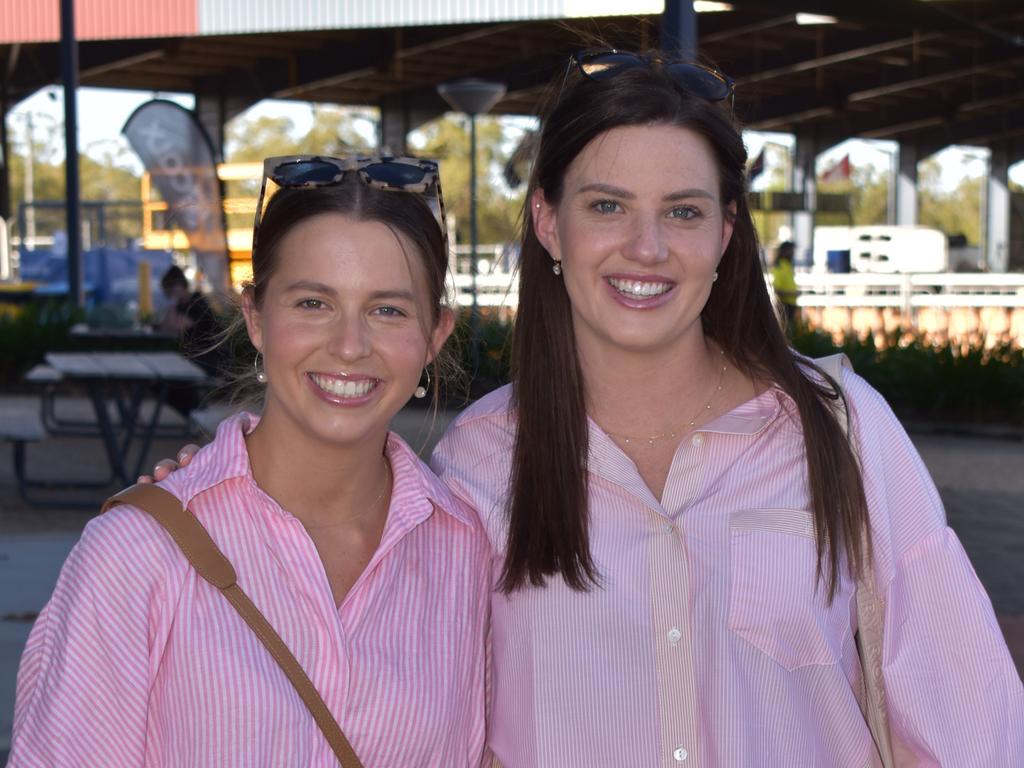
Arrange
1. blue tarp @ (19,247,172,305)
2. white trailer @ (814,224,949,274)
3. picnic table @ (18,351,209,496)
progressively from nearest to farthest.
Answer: picnic table @ (18,351,209,496) < blue tarp @ (19,247,172,305) < white trailer @ (814,224,949,274)

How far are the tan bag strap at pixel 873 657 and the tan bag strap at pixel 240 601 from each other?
815mm

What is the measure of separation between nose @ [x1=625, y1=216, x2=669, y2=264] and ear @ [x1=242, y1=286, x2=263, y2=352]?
0.62 metres

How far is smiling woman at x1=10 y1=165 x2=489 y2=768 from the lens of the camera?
1884 millimetres

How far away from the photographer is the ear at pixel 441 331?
233cm

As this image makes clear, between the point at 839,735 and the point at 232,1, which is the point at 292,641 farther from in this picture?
the point at 232,1

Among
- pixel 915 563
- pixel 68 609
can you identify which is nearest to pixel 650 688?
pixel 915 563

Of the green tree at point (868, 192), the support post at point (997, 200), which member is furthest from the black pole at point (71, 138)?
the green tree at point (868, 192)

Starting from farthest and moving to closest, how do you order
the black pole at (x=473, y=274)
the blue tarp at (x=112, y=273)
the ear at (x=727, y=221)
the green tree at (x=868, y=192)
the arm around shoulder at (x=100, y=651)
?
the green tree at (x=868, y=192) < the blue tarp at (x=112, y=273) < the black pole at (x=473, y=274) < the ear at (x=727, y=221) < the arm around shoulder at (x=100, y=651)

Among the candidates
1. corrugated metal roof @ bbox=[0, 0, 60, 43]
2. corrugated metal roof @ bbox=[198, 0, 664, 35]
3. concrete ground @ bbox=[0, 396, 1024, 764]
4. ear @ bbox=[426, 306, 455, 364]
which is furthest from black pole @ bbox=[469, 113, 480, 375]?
corrugated metal roof @ bbox=[0, 0, 60, 43]

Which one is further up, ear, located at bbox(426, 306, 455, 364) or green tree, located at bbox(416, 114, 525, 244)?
green tree, located at bbox(416, 114, 525, 244)

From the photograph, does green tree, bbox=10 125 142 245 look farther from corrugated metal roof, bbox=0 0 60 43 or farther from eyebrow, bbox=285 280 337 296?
eyebrow, bbox=285 280 337 296

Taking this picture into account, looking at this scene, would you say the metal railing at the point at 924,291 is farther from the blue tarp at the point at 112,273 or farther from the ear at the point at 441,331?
the ear at the point at 441,331

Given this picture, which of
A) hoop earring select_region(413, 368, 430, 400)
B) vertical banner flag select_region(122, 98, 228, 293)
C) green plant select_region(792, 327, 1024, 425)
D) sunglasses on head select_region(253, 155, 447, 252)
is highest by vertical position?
vertical banner flag select_region(122, 98, 228, 293)

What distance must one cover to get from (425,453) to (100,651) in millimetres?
6652
